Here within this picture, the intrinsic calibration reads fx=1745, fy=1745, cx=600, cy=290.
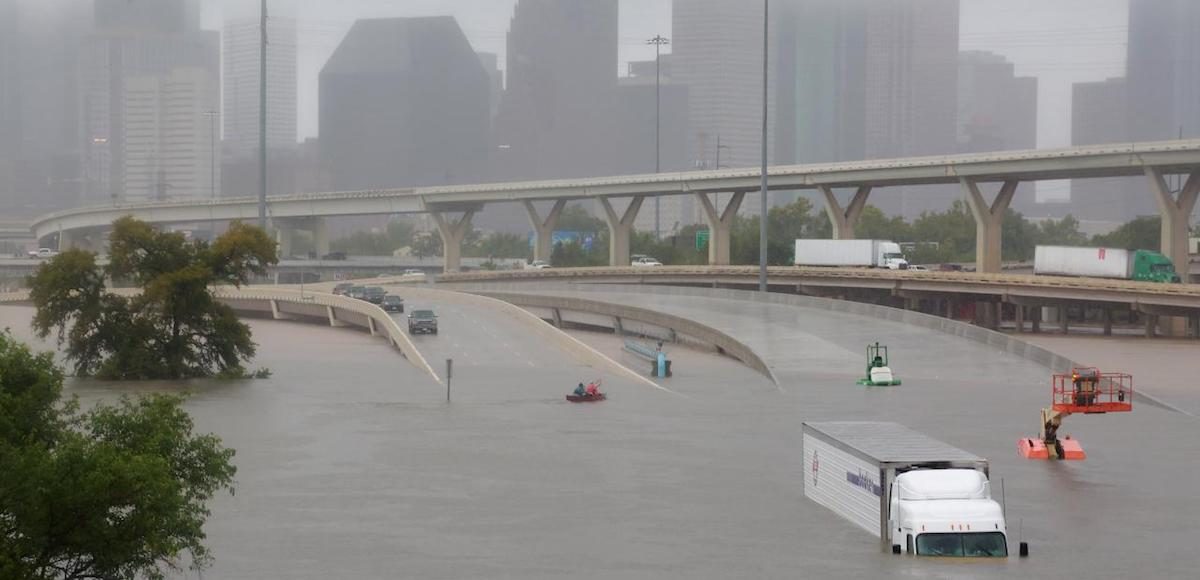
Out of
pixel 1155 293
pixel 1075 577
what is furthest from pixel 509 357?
pixel 1075 577

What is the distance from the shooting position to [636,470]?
140ft

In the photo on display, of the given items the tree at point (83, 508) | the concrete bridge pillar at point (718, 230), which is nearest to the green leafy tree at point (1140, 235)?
the concrete bridge pillar at point (718, 230)

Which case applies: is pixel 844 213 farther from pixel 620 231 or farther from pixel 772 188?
pixel 620 231

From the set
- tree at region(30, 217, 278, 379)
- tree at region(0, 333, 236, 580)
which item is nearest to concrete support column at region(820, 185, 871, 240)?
tree at region(30, 217, 278, 379)

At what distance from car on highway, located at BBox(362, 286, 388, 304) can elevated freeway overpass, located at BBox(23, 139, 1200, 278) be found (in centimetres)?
3701

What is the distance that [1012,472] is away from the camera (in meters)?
41.1

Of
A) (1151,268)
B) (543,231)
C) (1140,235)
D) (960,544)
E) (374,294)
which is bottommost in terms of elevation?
(960,544)

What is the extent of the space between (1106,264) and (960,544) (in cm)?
7902

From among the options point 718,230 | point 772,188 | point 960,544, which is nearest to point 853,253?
point 772,188

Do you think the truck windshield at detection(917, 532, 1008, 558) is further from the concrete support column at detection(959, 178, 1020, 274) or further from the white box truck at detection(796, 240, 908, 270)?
the white box truck at detection(796, 240, 908, 270)

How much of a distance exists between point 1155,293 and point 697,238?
9669 cm

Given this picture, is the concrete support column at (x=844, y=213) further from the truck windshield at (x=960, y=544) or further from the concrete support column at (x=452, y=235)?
the truck windshield at (x=960, y=544)

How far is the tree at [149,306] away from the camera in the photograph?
70.6 meters

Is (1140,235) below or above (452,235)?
above
